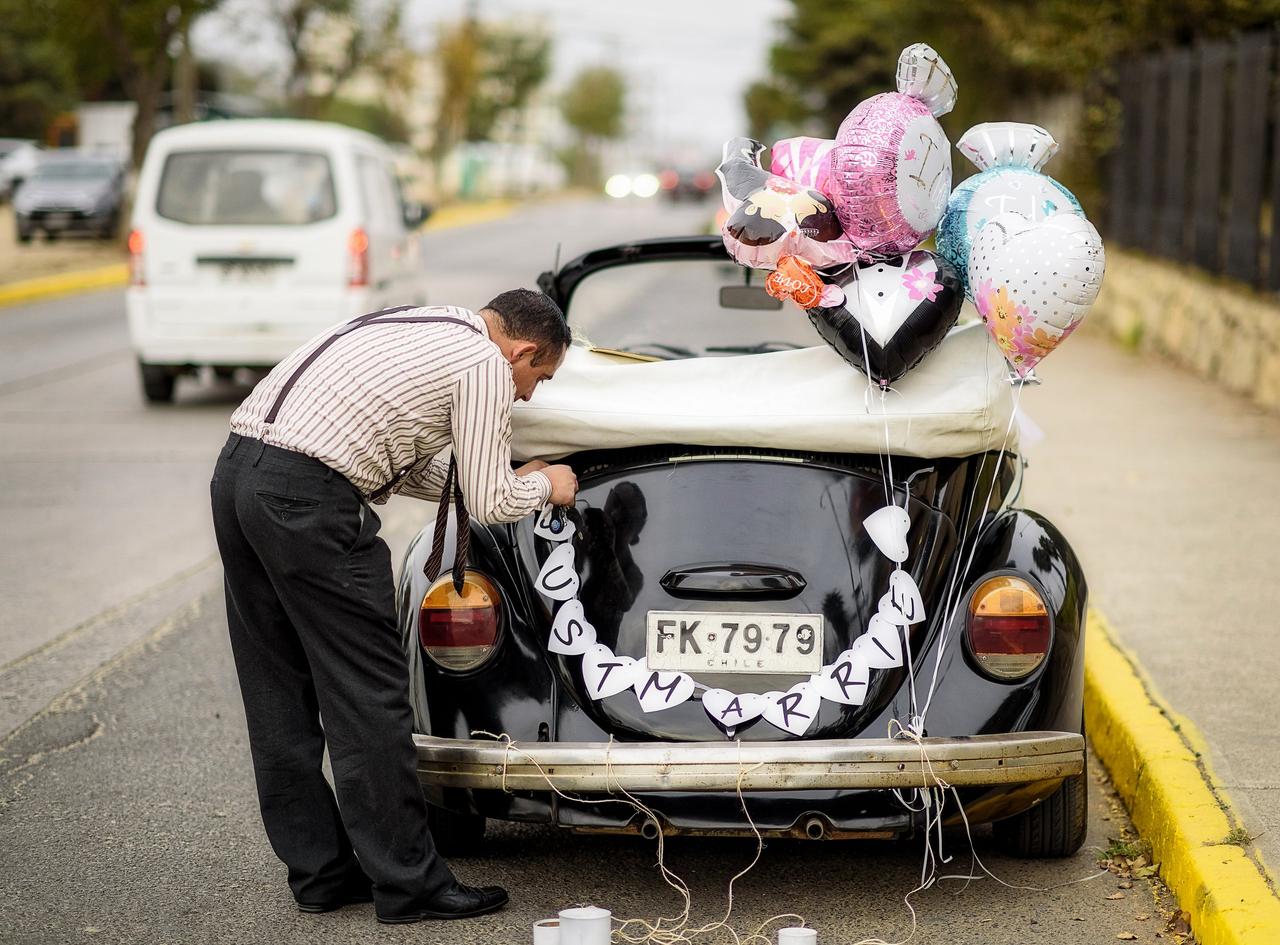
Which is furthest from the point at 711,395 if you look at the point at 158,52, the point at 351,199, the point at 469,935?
the point at 158,52

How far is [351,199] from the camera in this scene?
12242 mm

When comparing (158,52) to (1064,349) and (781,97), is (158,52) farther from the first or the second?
(781,97)

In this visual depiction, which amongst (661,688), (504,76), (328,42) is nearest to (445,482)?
(661,688)

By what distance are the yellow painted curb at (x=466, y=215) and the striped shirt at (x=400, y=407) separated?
36983 millimetres

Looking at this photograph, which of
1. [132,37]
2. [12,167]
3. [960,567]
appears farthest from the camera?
[12,167]

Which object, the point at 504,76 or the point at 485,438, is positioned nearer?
the point at 485,438

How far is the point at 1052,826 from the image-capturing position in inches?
164

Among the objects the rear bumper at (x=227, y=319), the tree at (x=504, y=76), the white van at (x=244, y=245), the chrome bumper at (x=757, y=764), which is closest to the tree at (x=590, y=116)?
the tree at (x=504, y=76)

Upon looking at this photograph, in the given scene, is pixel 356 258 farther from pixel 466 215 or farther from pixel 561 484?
pixel 466 215

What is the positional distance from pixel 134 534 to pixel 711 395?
4995 mm

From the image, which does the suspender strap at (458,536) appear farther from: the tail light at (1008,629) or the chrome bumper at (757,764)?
the tail light at (1008,629)

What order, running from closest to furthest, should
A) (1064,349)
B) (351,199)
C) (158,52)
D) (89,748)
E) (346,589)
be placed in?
(346,589)
(89,748)
(351,199)
(1064,349)
(158,52)

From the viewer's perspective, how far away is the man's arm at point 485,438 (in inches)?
145

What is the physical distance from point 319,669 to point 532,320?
960 millimetres
